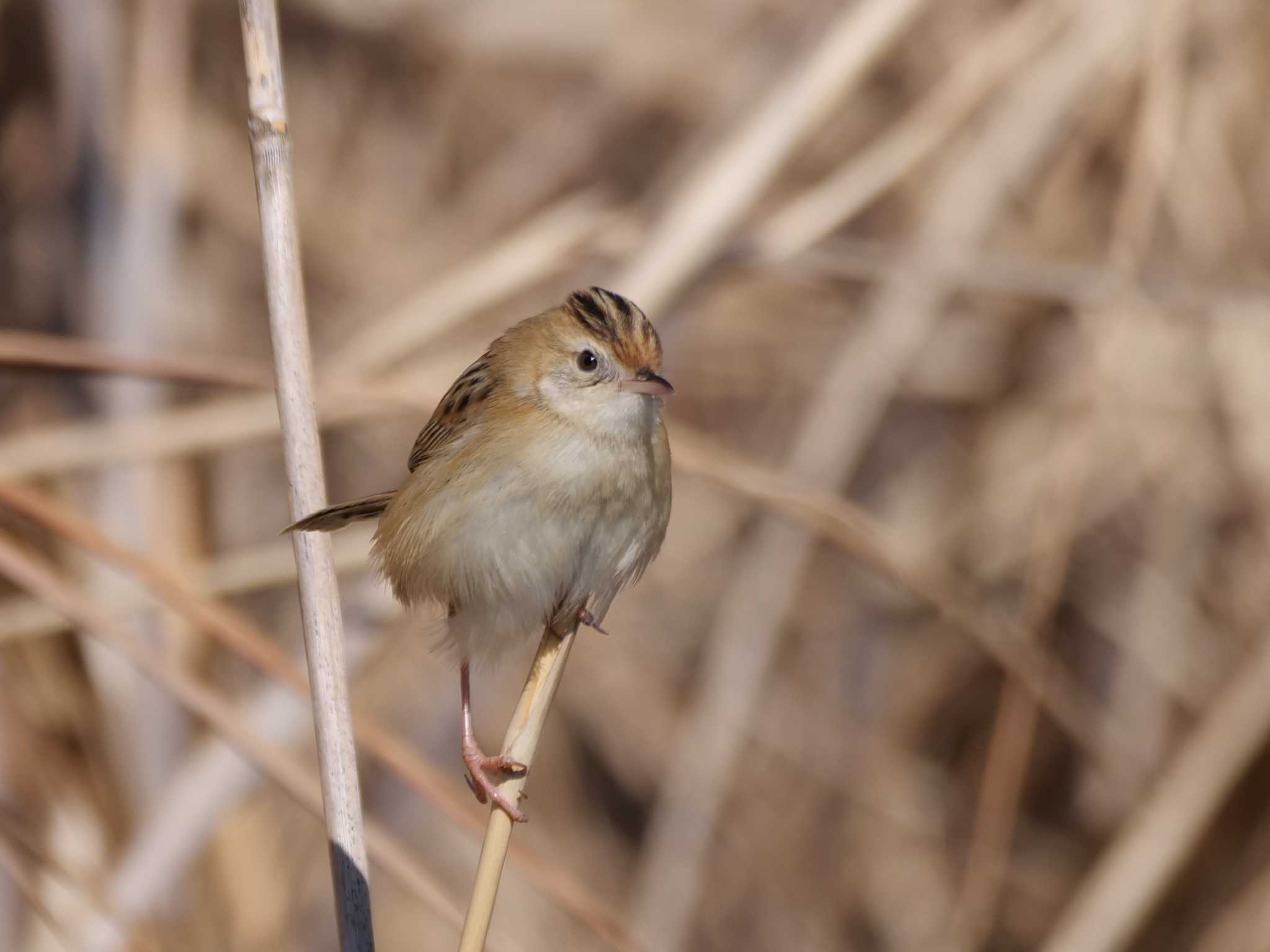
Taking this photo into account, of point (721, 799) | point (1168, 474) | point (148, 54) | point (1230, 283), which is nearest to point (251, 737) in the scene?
point (148, 54)

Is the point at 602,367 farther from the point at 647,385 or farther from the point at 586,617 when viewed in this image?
the point at 586,617

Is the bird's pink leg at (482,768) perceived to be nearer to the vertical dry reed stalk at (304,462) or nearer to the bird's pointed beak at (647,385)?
the vertical dry reed stalk at (304,462)

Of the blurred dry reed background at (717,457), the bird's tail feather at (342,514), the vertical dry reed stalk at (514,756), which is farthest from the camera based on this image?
the blurred dry reed background at (717,457)

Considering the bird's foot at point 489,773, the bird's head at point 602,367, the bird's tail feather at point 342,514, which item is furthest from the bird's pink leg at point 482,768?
the bird's head at point 602,367

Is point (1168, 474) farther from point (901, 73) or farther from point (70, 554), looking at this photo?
point (70, 554)

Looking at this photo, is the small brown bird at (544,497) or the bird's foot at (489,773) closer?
the bird's foot at (489,773)

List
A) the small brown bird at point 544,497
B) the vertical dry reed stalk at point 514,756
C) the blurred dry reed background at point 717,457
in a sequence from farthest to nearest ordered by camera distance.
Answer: the blurred dry reed background at point 717,457, the small brown bird at point 544,497, the vertical dry reed stalk at point 514,756

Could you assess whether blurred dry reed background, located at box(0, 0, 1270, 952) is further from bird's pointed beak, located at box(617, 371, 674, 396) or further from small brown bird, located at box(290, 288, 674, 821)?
bird's pointed beak, located at box(617, 371, 674, 396)
